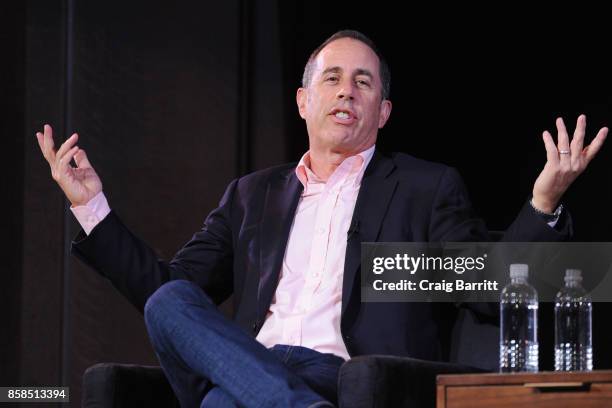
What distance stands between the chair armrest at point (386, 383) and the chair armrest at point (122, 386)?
544 mm

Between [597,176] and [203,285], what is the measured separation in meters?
1.34

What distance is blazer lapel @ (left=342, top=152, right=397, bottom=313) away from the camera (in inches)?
95.6

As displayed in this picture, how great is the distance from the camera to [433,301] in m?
2.43

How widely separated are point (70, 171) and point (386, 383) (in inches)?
40.2

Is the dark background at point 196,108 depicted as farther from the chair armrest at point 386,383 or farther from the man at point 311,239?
the chair armrest at point 386,383

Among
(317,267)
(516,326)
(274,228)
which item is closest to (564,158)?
(516,326)

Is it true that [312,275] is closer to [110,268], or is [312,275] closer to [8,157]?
[110,268]

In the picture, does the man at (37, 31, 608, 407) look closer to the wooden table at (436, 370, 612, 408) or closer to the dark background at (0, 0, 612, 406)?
the wooden table at (436, 370, 612, 408)

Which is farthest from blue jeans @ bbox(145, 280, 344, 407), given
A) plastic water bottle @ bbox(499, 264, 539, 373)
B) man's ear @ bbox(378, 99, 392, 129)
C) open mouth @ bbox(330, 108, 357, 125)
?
man's ear @ bbox(378, 99, 392, 129)

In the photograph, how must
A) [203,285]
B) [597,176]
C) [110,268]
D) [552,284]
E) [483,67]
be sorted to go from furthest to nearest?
1. [483,67]
2. [597,176]
3. [203,285]
4. [110,268]
5. [552,284]

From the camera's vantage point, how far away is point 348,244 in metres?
2.48

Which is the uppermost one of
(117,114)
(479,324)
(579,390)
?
(117,114)

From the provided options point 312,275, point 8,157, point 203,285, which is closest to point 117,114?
point 8,157

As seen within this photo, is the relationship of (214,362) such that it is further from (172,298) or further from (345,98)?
(345,98)
